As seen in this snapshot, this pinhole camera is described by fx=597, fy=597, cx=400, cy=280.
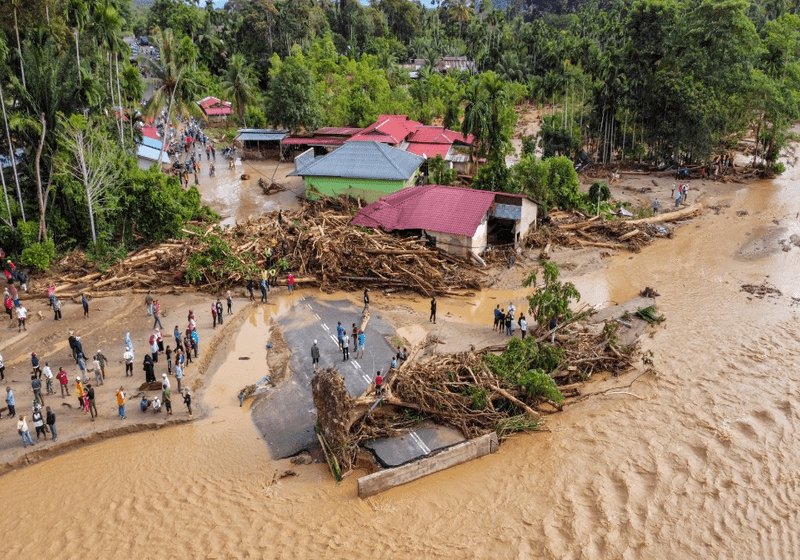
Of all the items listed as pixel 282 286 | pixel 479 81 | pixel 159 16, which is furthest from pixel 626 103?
pixel 159 16

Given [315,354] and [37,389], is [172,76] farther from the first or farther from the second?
[315,354]

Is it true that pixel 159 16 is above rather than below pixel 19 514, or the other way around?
above

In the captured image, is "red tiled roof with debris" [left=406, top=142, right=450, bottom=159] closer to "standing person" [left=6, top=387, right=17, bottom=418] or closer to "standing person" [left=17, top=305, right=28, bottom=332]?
"standing person" [left=17, top=305, right=28, bottom=332]

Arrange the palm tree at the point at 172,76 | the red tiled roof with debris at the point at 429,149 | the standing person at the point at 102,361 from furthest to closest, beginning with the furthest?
the red tiled roof with debris at the point at 429,149 → the palm tree at the point at 172,76 → the standing person at the point at 102,361

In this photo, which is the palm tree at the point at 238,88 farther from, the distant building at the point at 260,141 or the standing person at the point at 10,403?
the standing person at the point at 10,403

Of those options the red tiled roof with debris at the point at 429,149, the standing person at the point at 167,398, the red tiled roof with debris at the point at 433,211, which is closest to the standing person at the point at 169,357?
the standing person at the point at 167,398

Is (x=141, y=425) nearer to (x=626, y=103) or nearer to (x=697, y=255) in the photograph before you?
(x=697, y=255)
